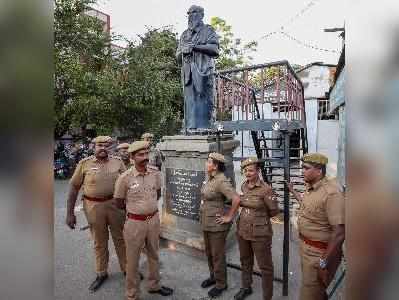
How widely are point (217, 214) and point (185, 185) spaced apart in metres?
1.25

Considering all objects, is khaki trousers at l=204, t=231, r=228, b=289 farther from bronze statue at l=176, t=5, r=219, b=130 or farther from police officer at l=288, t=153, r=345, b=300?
bronze statue at l=176, t=5, r=219, b=130

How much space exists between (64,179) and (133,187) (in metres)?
10.7

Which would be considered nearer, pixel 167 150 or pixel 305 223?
pixel 305 223

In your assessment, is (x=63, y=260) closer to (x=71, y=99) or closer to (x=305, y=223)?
(x=305, y=223)

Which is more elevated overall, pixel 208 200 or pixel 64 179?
pixel 208 200

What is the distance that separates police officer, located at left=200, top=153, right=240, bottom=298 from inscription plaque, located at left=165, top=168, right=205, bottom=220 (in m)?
0.88

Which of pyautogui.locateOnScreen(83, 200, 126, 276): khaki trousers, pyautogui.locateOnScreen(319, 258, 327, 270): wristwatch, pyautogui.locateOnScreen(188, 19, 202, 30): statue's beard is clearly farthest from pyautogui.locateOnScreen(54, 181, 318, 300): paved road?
pyautogui.locateOnScreen(188, 19, 202, 30): statue's beard

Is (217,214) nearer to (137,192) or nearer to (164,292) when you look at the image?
(137,192)

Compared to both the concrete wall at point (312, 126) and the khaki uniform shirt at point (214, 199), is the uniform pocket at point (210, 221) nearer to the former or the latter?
the khaki uniform shirt at point (214, 199)

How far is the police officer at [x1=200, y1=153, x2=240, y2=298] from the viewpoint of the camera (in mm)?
4309

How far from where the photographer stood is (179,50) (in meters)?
5.96

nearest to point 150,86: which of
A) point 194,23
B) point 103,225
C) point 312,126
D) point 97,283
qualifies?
point 312,126
